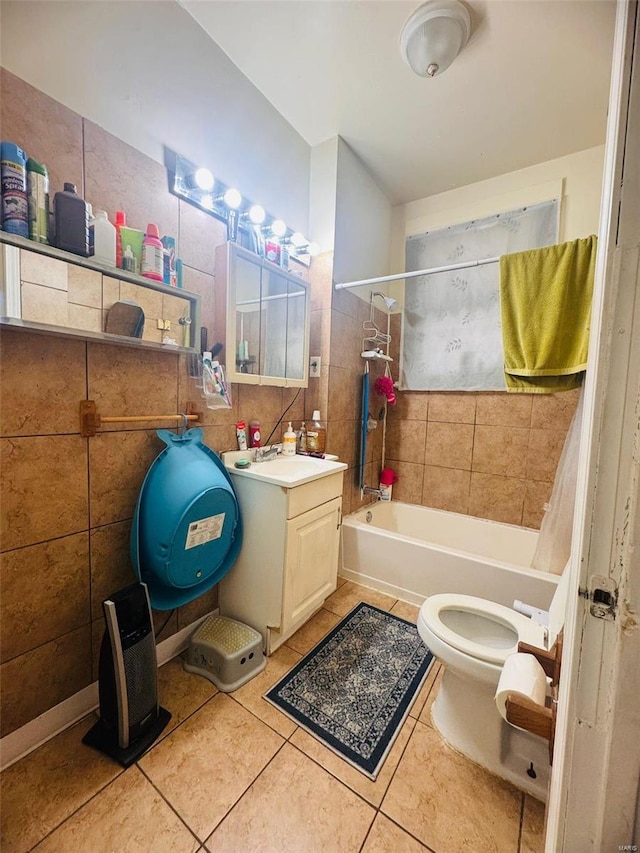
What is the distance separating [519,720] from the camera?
713mm

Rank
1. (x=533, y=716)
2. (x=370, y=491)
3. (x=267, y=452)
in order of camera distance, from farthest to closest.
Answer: (x=370, y=491) < (x=267, y=452) < (x=533, y=716)

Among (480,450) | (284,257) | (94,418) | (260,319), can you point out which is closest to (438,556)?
(480,450)

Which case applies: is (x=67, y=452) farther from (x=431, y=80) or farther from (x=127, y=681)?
(x=431, y=80)

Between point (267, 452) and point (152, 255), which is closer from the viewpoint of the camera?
point (152, 255)

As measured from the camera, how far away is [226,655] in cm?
129

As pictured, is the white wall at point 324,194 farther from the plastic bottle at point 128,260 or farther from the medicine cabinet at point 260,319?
the plastic bottle at point 128,260

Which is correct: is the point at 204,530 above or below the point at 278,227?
below

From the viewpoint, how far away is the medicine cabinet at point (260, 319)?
148cm

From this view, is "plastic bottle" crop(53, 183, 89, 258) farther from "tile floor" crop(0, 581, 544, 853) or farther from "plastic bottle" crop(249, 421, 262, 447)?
"tile floor" crop(0, 581, 544, 853)

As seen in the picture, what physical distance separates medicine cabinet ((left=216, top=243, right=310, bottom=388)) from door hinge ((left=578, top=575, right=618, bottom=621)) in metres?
1.39

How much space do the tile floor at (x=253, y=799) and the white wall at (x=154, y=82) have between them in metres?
2.04

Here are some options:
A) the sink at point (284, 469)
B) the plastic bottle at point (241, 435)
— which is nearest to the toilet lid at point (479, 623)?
the sink at point (284, 469)

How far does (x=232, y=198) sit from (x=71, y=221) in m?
0.75

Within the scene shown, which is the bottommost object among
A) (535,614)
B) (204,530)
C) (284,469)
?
(535,614)
